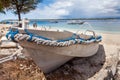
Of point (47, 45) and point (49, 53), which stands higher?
point (47, 45)

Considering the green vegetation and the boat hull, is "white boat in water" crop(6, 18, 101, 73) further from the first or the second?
the green vegetation

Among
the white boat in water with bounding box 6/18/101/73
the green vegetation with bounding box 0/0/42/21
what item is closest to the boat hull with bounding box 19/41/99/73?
the white boat in water with bounding box 6/18/101/73

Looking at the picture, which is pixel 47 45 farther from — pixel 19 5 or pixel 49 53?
pixel 19 5

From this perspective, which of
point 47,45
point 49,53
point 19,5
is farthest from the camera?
point 19,5

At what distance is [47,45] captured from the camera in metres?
4.02

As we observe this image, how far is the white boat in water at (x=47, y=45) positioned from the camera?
12.5 feet

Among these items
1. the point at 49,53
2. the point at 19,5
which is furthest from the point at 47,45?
the point at 19,5

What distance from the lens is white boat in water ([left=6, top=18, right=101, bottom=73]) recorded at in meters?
3.82

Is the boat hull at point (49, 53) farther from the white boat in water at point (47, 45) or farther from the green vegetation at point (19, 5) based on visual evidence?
the green vegetation at point (19, 5)

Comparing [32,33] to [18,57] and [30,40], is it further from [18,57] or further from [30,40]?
[18,57]

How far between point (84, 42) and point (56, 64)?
2.71 ft

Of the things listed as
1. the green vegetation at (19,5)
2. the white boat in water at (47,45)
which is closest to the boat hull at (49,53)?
the white boat in water at (47,45)

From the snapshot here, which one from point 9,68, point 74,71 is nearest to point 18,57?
point 9,68

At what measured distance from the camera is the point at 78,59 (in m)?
5.65
